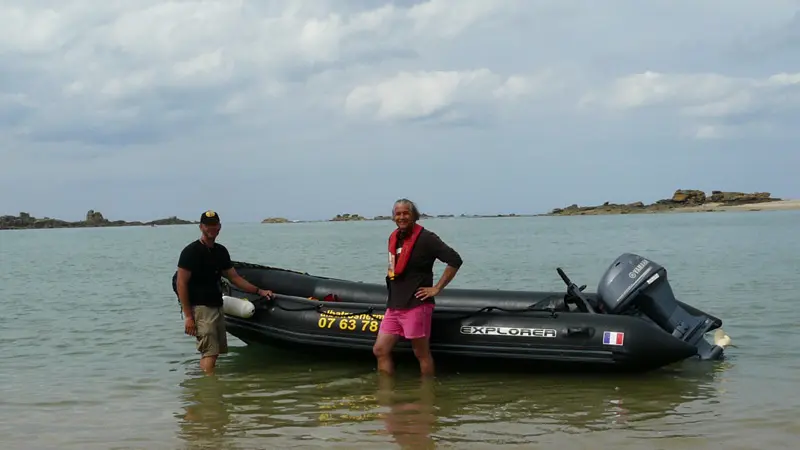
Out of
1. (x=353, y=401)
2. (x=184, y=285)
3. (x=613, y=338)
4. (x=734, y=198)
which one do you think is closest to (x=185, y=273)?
(x=184, y=285)

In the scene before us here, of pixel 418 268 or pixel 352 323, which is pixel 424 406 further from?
pixel 352 323

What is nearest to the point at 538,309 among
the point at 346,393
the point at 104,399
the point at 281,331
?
the point at 346,393

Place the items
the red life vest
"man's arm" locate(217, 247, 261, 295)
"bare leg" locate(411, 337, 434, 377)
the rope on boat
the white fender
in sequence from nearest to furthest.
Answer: the red life vest → "bare leg" locate(411, 337, 434, 377) → "man's arm" locate(217, 247, 261, 295) → the rope on boat → the white fender

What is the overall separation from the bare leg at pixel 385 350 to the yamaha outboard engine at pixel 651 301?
1.93 m

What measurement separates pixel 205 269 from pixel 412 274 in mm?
1594

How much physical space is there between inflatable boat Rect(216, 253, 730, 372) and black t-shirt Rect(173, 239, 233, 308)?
0.82m

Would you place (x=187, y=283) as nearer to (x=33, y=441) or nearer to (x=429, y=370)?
(x=33, y=441)

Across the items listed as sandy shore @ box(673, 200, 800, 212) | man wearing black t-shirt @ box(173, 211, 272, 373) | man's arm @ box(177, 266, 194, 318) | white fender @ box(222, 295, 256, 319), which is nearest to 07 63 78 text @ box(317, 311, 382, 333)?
white fender @ box(222, 295, 256, 319)

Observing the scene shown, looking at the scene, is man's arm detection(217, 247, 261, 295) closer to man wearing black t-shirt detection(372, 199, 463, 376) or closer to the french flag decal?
man wearing black t-shirt detection(372, 199, 463, 376)

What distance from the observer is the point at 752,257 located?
1977cm

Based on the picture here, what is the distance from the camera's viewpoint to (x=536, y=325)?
6.36 meters

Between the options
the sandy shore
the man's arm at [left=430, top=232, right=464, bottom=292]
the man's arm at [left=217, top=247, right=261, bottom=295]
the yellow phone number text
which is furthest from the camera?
the sandy shore

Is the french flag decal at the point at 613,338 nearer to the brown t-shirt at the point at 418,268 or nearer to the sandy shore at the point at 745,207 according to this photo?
the brown t-shirt at the point at 418,268

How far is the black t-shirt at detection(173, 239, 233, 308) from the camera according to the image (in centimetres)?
602
